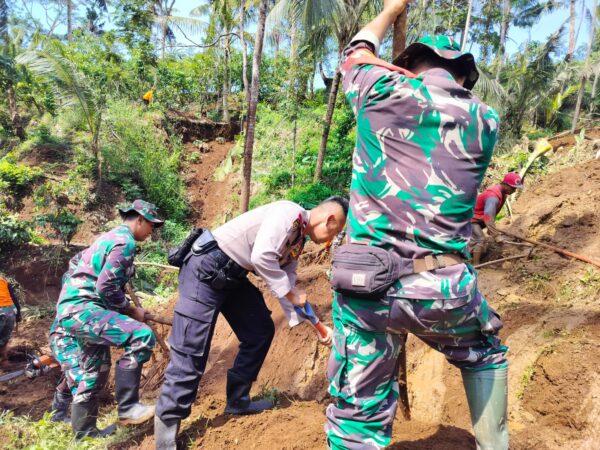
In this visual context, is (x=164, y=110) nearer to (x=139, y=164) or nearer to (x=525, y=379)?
(x=139, y=164)

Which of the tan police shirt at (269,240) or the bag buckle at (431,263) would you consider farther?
the tan police shirt at (269,240)

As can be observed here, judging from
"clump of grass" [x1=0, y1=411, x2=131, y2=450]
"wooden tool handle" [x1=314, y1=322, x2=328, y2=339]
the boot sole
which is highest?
"wooden tool handle" [x1=314, y1=322, x2=328, y2=339]

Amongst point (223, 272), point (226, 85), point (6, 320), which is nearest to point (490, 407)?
point (223, 272)

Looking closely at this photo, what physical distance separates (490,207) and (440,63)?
4.28m

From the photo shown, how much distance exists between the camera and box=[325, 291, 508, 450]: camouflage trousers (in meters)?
1.69

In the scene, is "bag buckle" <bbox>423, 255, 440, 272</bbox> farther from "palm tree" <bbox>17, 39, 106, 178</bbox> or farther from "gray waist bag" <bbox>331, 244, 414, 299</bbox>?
"palm tree" <bbox>17, 39, 106, 178</bbox>

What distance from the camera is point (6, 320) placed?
512 cm

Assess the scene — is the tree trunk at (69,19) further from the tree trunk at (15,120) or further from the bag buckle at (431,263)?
the bag buckle at (431,263)

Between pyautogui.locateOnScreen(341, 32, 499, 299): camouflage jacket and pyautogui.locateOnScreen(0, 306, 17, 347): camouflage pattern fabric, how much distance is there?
5.14 m

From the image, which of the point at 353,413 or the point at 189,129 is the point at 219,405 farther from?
the point at 189,129

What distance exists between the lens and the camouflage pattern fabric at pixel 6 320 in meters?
5.09

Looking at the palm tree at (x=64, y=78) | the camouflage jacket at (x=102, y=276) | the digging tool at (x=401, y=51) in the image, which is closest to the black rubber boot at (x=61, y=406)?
the camouflage jacket at (x=102, y=276)

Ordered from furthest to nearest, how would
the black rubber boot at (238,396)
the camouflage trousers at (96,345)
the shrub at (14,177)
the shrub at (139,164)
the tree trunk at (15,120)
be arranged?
the tree trunk at (15,120), the shrub at (139,164), the shrub at (14,177), the camouflage trousers at (96,345), the black rubber boot at (238,396)

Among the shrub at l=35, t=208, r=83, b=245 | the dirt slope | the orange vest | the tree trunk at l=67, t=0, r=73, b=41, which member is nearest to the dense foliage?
the shrub at l=35, t=208, r=83, b=245
